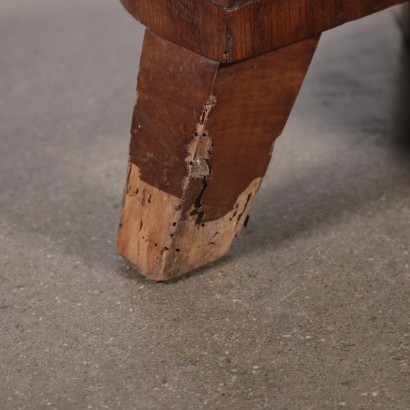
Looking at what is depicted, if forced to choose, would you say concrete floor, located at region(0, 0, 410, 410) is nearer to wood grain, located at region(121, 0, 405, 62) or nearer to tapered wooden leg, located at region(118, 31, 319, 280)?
tapered wooden leg, located at region(118, 31, 319, 280)

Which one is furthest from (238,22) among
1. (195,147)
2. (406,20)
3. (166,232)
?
(406,20)

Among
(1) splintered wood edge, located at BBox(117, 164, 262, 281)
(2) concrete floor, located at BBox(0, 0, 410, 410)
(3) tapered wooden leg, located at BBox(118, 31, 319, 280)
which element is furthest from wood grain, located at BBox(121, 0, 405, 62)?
(2) concrete floor, located at BBox(0, 0, 410, 410)

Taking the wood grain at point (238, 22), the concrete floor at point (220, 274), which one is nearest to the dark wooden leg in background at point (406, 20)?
the concrete floor at point (220, 274)

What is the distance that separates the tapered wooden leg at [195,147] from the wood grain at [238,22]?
3 cm

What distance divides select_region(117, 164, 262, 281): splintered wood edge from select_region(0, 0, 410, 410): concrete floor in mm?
38

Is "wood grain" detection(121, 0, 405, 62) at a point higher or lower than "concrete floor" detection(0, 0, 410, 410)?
higher

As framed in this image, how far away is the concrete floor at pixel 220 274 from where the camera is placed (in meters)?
1.47

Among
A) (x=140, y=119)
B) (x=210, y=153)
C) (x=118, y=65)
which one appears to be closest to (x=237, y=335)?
(x=210, y=153)

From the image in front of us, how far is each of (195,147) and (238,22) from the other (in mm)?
238

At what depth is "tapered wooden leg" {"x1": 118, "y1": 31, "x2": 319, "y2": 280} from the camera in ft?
5.14

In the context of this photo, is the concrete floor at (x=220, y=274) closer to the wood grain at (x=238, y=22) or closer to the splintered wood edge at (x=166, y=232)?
the splintered wood edge at (x=166, y=232)

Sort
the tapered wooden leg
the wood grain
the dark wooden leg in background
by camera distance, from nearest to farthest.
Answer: the wood grain → the tapered wooden leg → the dark wooden leg in background

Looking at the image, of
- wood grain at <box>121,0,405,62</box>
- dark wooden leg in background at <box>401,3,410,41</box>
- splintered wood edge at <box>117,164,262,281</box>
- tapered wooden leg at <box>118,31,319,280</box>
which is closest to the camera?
wood grain at <box>121,0,405,62</box>

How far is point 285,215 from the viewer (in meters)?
2.00
